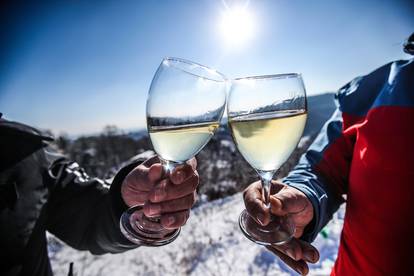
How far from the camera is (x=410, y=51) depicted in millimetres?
1584

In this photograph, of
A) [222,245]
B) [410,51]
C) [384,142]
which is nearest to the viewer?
[384,142]

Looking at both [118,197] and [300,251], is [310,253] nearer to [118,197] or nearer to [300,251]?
[300,251]

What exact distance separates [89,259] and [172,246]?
56.9 inches

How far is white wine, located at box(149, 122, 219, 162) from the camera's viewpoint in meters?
1.07

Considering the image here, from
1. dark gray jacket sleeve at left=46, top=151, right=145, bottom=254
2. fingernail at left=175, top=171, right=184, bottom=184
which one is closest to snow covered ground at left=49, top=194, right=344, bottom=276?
dark gray jacket sleeve at left=46, top=151, right=145, bottom=254

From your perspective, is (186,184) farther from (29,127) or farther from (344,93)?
(29,127)

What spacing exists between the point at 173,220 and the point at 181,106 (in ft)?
1.73

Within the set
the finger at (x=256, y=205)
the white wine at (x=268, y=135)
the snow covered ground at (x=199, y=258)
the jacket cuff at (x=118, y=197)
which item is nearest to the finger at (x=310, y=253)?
the finger at (x=256, y=205)

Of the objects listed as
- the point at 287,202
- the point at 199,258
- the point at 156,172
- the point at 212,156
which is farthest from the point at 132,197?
the point at 212,156

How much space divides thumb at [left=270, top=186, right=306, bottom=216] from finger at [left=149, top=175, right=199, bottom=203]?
0.40 meters

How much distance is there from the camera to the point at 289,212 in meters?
1.27

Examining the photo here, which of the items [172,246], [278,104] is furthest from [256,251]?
[278,104]

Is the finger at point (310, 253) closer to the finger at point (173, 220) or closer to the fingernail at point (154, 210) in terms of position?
the finger at point (173, 220)

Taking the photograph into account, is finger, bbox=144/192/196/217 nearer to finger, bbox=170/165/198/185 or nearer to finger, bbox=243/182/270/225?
finger, bbox=170/165/198/185
